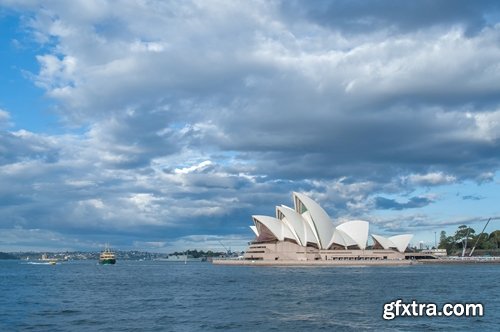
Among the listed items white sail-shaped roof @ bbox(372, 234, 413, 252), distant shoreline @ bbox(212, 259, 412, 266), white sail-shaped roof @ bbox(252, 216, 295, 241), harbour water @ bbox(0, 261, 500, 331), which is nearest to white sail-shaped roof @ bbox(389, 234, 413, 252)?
white sail-shaped roof @ bbox(372, 234, 413, 252)

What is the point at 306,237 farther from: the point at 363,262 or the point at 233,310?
the point at 233,310

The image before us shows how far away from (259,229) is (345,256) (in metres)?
20.3

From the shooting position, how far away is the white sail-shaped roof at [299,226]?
121938 mm

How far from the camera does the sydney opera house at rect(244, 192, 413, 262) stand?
401 feet

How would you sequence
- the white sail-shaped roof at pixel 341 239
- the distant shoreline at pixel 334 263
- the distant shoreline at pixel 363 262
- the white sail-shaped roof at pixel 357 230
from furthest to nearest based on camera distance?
the white sail-shaped roof at pixel 357 230 < the white sail-shaped roof at pixel 341 239 < the distant shoreline at pixel 363 262 < the distant shoreline at pixel 334 263

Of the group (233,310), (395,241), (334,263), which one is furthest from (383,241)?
(233,310)

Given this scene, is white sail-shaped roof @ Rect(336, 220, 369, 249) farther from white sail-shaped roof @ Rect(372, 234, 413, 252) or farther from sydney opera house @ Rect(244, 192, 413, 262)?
white sail-shaped roof @ Rect(372, 234, 413, 252)

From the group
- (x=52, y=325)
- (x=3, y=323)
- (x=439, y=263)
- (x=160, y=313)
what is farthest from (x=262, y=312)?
(x=439, y=263)

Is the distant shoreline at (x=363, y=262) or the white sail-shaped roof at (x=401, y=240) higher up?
the white sail-shaped roof at (x=401, y=240)

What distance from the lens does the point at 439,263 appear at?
134m

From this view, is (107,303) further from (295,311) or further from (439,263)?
(439,263)

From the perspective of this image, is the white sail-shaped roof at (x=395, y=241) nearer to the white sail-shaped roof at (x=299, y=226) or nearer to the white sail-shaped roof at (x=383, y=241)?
the white sail-shaped roof at (x=383, y=241)

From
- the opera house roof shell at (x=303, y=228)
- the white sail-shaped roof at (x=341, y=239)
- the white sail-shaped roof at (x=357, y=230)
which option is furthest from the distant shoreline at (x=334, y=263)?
the white sail-shaped roof at (x=357, y=230)

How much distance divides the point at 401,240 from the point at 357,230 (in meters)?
16.4
